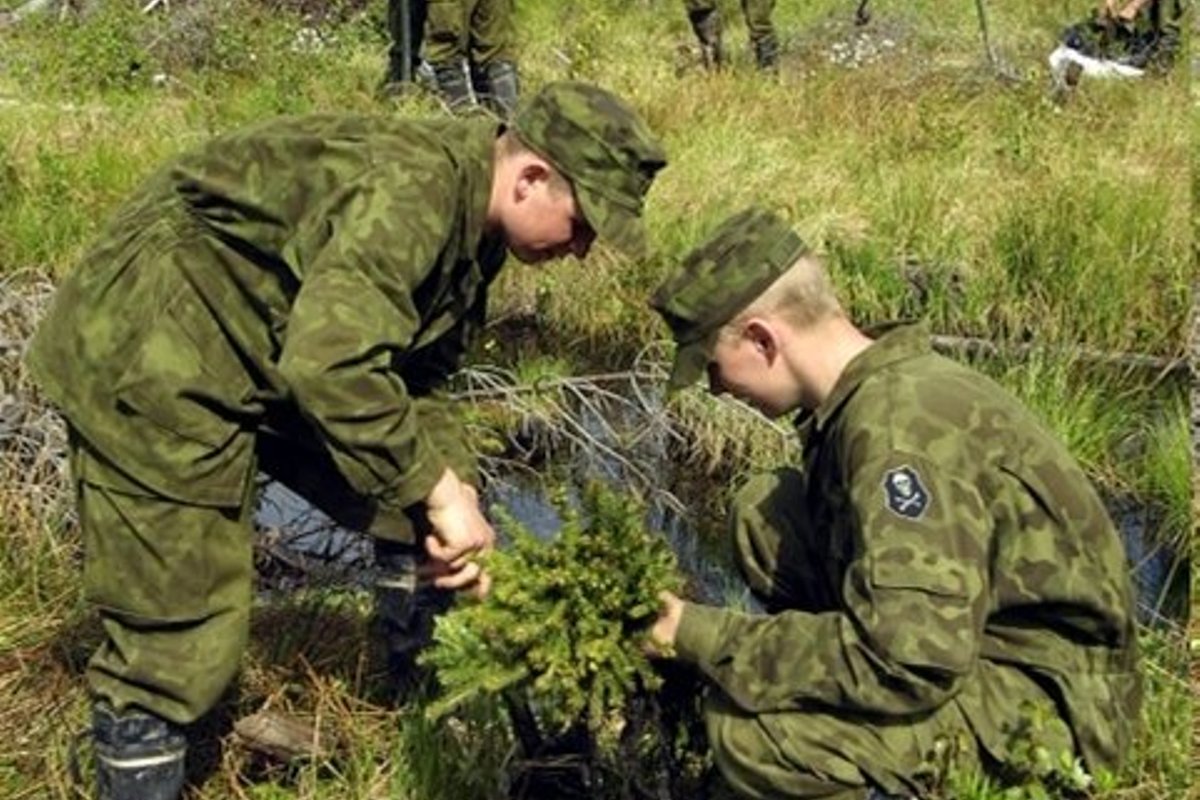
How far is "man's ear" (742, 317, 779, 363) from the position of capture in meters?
2.95

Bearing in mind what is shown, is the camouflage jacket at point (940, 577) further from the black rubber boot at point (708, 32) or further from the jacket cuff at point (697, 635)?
the black rubber boot at point (708, 32)

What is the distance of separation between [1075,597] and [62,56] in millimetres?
8514

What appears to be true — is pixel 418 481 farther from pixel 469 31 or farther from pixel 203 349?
pixel 469 31

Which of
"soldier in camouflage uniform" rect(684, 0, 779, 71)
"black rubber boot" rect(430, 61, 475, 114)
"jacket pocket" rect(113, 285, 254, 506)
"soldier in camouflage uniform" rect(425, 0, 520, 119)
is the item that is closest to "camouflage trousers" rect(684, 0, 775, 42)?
"soldier in camouflage uniform" rect(684, 0, 779, 71)

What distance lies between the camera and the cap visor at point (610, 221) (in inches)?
124

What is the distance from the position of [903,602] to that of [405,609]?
5.07ft

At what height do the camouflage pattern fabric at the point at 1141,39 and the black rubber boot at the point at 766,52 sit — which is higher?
the camouflage pattern fabric at the point at 1141,39

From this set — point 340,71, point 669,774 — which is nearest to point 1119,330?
point 669,774

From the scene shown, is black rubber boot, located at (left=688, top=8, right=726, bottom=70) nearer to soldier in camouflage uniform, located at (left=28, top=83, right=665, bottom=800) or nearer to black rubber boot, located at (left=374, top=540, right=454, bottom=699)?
black rubber boot, located at (left=374, top=540, right=454, bottom=699)

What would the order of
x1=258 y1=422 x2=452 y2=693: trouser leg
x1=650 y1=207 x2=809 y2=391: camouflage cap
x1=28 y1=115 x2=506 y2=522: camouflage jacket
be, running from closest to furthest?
x1=650 y1=207 x2=809 y2=391: camouflage cap, x1=28 y1=115 x2=506 y2=522: camouflage jacket, x1=258 y1=422 x2=452 y2=693: trouser leg

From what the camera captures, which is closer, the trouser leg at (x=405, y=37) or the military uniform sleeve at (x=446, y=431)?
the military uniform sleeve at (x=446, y=431)

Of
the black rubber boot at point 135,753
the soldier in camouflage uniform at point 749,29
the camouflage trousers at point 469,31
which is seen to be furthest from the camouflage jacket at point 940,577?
the soldier in camouflage uniform at point 749,29

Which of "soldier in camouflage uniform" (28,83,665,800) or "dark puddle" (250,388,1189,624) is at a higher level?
"soldier in camouflage uniform" (28,83,665,800)

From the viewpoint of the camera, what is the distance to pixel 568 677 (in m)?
2.84
